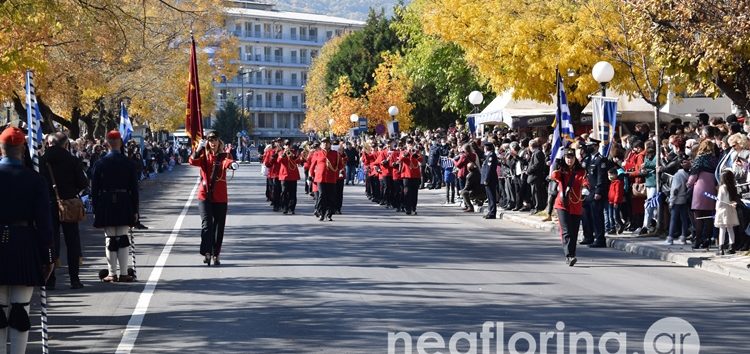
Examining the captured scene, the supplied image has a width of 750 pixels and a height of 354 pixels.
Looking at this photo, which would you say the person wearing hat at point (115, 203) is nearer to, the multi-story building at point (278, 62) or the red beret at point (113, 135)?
the red beret at point (113, 135)

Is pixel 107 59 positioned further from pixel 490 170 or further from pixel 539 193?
pixel 539 193

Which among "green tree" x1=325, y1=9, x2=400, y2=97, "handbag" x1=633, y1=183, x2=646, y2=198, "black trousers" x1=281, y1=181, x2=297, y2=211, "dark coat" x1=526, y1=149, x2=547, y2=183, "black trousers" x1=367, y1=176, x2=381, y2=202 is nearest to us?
"handbag" x1=633, y1=183, x2=646, y2=198

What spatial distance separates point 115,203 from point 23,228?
18.5 feet

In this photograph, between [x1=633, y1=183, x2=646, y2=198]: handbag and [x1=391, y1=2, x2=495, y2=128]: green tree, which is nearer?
[x1=633, y1=183, x2=646, y2=198]: handbag

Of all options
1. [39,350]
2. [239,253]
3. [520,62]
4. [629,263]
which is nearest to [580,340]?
[39,350]

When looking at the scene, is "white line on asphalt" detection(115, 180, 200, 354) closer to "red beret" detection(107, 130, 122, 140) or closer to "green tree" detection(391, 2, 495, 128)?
"red beret" detection(107, 130, 122, 140)

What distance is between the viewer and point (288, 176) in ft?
91.4

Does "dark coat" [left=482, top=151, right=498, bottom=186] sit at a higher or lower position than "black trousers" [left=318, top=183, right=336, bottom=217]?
higher

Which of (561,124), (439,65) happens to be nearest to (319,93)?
(439,65)

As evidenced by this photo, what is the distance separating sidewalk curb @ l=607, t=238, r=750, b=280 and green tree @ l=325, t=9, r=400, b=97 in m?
60.0

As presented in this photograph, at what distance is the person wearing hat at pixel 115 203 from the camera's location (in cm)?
1435

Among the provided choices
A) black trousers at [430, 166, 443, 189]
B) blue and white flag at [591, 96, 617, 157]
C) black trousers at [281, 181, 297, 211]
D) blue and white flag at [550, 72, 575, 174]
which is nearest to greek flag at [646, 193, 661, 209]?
blue and white flag at [591, 96, 617, 157]

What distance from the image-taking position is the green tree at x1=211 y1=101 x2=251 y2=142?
125562mm

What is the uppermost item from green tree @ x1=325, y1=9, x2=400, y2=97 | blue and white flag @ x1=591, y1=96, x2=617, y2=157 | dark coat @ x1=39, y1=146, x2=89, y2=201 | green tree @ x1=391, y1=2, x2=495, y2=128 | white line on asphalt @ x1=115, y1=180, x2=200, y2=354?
green tree @ x1=325, y1=9, x2=400, y2=97
